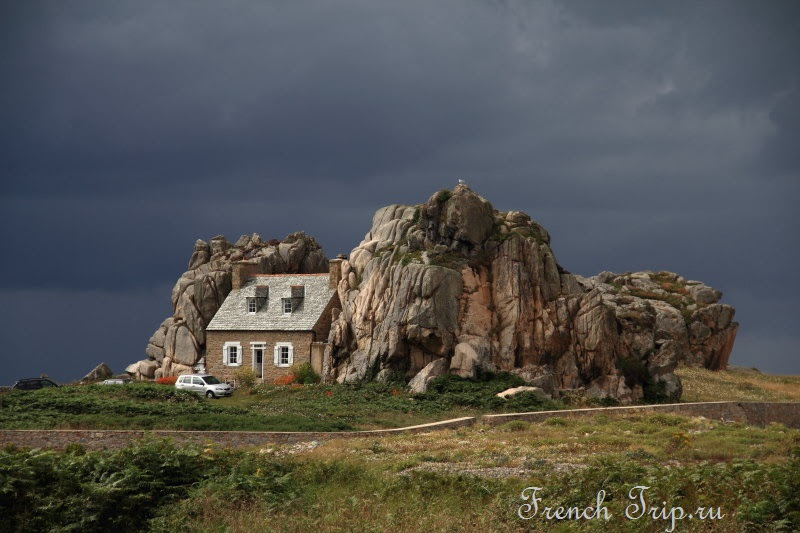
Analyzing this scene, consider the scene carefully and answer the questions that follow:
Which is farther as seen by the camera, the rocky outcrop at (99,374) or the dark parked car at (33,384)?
the rocky outcrop at (99,374)

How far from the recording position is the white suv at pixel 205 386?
60.2 metres

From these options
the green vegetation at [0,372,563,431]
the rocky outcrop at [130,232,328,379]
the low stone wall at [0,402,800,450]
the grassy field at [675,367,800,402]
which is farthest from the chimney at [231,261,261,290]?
the low stone wall at [0,402,800,450]

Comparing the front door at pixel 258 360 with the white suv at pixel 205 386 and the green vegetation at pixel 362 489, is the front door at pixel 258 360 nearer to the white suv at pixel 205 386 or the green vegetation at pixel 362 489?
the white suv at pixel 205 386

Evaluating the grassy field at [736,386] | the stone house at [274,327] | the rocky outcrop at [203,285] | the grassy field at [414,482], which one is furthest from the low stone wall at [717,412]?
the rocky outcrop at [203,285]

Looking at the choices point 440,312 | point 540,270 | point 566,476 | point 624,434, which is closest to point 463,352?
point 440,312

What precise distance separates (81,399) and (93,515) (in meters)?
24.6

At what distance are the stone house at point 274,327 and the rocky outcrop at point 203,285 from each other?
11.1 feet

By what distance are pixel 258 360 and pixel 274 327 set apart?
2.77 metres

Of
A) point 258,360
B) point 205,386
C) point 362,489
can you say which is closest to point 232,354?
point 258,360

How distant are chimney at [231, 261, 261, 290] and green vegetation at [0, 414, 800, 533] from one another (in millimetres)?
45017

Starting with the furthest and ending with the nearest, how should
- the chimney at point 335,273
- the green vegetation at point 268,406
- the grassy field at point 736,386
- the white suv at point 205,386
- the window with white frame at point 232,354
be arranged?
1. the chimney at point 335,273
2. the window with white frame at point 232,354
3. the grassy field at point 736,386
4. the white suv at point 205,386
5. the green vegetation at point 268,406

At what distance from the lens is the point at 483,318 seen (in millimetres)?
56688

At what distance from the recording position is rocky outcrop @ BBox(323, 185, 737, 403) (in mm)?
55438

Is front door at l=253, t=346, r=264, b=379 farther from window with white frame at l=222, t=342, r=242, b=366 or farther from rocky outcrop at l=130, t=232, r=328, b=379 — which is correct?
rocky outcrop at l=130, t=232, r=328, b=379
